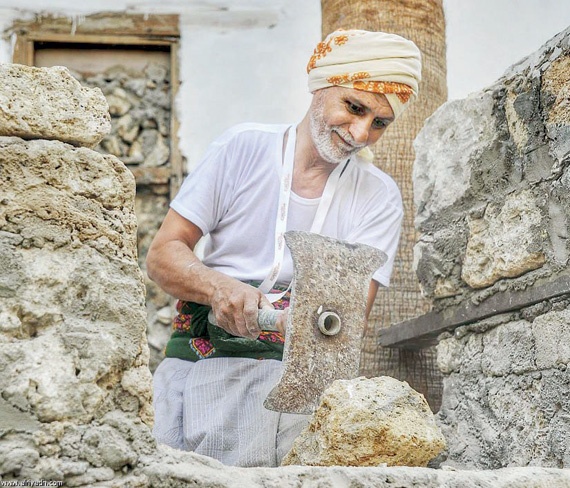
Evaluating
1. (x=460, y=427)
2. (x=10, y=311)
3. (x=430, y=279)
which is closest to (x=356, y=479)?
(x=10, y=311)

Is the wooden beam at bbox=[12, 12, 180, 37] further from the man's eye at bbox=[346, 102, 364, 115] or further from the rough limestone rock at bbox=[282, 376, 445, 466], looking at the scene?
the rough limestone rock at bbox=[282, 376, 445, 466]

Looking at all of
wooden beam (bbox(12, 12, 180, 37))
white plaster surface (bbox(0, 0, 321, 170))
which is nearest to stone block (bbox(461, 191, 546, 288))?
white plaster surface (bbox(0, 0, 321, 170))

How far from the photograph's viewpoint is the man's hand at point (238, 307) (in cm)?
255

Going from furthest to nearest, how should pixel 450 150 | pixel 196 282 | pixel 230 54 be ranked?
1. pixel 230 54
2. pixel 450 150
3. pixel 196 282

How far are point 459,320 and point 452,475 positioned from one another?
111 centimetres

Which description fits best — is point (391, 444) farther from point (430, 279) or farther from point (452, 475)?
point (430, 279)

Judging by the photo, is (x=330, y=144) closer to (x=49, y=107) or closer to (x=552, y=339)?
(x=552, y=339)

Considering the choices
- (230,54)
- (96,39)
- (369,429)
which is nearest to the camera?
(369,429)

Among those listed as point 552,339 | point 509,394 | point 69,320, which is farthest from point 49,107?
point 509,394

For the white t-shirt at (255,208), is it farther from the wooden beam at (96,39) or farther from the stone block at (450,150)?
the wooden beam at (96,39)

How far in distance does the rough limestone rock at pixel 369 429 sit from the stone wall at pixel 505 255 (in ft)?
1.38

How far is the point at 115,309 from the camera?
1630mm

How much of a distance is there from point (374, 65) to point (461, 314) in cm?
91

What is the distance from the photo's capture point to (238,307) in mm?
2580
